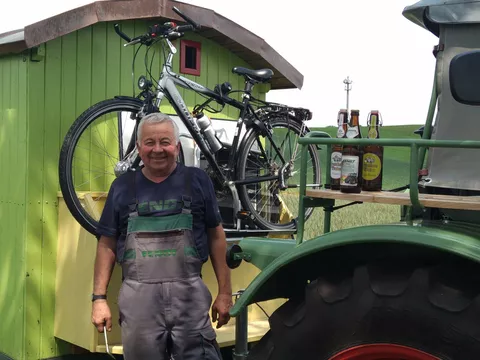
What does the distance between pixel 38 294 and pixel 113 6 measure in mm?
2318

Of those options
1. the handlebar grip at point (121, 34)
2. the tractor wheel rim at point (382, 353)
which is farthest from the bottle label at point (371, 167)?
the handlebar grip at point (121, 34)

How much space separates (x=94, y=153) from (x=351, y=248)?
136 inches

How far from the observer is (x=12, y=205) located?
17.5 feet

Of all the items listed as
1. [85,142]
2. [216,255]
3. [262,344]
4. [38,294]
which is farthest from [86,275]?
[262,344]

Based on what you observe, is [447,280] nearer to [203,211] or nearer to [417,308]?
[417,308]

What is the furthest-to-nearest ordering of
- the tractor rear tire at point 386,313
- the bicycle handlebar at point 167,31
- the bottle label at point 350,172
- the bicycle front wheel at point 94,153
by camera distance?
the bicycle handlebar at point 167,31 → the bicycle front wheel at point 94,153 → the bottle label at point 350,172 → the tractor rear tire at point 386,313

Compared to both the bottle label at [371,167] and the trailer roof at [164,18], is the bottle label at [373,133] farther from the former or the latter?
the trailer roof at [164,18]

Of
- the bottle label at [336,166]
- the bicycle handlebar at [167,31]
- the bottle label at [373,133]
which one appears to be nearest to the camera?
the bottle label at [336,166]

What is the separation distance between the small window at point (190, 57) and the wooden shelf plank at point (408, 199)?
357 centimetres

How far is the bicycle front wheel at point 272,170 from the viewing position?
5691 millimetres

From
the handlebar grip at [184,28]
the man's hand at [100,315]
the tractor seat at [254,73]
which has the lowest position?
the man's hand at [100,315]

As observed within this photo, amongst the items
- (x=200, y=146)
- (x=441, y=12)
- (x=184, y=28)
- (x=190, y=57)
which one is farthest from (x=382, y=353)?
(x=190, y=57)

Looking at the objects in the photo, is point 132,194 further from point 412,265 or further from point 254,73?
point 254,73

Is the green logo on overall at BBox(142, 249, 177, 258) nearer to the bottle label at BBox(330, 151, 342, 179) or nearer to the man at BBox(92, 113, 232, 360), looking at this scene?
the man at BBox(92, 113, 232, 360)
